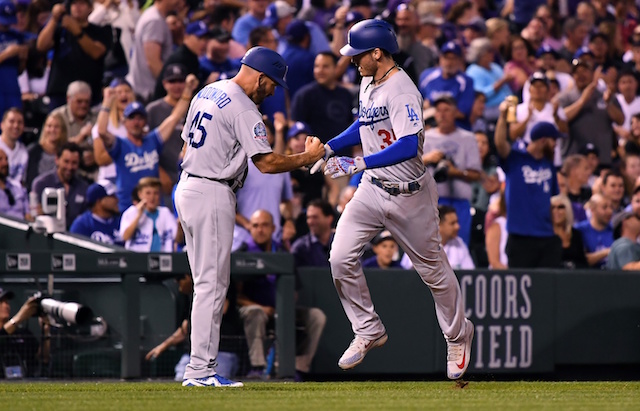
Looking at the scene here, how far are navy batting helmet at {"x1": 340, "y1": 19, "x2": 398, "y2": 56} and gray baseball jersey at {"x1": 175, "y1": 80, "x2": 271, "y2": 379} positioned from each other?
724 mm

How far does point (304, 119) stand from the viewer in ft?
45.7

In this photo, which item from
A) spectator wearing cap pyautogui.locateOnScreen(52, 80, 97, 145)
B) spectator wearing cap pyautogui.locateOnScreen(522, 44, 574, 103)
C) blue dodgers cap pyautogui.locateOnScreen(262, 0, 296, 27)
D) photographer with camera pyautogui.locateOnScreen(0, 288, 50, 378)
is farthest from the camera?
spectator wearing cap pyautogui.locateOnScreen(522, 44, 574, 103)

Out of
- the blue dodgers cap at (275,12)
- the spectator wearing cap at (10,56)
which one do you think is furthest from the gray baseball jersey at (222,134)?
the blue dodgers cap at (275,12)

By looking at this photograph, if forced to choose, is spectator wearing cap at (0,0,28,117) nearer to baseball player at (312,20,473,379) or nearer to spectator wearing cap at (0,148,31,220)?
spectator wearing cap at (0,148,31,220)

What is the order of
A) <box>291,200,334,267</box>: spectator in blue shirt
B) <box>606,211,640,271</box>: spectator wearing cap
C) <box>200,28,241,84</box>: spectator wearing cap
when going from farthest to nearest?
<box>200,28,241,84</box>: spectator wearing cap → <box>606,211,640,271</box>: spectator wearing cap → <box>291,200,334,267</box>: spectator in blue shirt

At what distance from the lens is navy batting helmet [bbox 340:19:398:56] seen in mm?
7820

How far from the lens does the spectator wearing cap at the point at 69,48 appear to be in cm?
1398

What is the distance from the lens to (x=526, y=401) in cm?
707

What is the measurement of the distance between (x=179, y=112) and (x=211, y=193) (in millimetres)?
5278

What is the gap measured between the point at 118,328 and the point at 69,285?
579 millimetres

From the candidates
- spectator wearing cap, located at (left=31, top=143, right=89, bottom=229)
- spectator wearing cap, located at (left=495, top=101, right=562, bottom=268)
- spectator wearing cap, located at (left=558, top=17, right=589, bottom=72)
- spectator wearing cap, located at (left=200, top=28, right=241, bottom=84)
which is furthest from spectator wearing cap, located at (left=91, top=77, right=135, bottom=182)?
spectator wearing cap, located at (left=558, top=17, right=589, bottom=72)

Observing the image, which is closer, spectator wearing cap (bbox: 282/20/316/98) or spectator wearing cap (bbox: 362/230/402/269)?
spectator wearing cap (bbox: 362/230/402/269)

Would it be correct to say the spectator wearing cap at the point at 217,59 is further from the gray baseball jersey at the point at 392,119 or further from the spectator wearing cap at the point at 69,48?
the gray baseball jersey at the point at 392,119

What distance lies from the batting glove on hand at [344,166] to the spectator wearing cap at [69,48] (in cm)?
703
